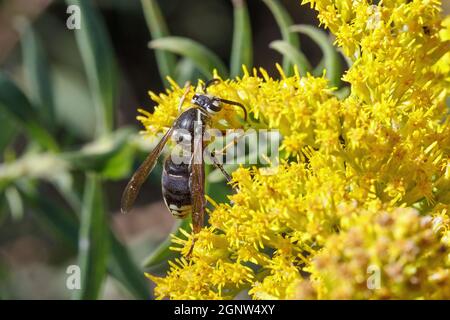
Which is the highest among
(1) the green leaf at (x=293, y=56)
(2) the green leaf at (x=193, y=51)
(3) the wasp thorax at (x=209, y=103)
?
(2) the green leaf at (x=193, y=51)

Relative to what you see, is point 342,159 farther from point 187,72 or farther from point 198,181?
point 187,72

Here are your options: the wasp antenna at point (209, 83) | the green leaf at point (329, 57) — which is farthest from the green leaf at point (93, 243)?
the green leaf at point (329, 57)

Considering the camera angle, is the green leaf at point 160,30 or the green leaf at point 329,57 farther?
the green leaf at point 160,30

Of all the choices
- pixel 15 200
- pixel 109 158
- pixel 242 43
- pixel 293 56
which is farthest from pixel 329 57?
pixel 15 200

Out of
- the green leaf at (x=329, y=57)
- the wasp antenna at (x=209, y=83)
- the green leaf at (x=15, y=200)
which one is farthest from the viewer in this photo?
the green leaf at (x=15, y=200)

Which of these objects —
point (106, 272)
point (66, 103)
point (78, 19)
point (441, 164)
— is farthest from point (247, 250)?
point (66, 103)

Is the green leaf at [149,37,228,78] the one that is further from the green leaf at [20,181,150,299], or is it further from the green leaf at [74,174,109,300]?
the green leaf at [20,181,150,299]

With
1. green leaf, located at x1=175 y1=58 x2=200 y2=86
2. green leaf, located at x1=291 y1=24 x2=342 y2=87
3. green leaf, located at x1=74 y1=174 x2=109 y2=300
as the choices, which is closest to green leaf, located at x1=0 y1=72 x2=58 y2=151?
green leaf, located at x1=74 y1=174 x2=109 y2=300

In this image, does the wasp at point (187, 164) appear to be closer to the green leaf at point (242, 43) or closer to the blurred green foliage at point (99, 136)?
the blurred green foliage at point (99, 136)
